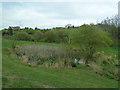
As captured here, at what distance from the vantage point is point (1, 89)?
271 inches

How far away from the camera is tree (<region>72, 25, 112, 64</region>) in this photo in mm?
23672

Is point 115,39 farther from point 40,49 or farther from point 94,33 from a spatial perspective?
point 40,49

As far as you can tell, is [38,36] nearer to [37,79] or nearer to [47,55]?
[47,55]

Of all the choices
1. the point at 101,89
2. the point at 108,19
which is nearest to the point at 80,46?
the point at 101,89

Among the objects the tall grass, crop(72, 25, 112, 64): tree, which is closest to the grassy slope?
the tall grass

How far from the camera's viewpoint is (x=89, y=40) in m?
23.7

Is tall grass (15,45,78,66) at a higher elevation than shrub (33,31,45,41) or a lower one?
lower

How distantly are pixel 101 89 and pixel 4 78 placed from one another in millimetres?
5156

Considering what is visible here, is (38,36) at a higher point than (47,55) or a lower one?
higher

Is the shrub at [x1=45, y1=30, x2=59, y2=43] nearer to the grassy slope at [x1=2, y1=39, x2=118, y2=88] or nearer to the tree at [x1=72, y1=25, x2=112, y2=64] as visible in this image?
the tree at [x1=72, y1=25, x2=112, y2=64]

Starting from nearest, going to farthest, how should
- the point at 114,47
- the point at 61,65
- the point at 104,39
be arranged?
the point at 61,65 → the point at 104,39 → the point at 114,47

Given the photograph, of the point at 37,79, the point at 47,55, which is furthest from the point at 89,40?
the point at 37,79

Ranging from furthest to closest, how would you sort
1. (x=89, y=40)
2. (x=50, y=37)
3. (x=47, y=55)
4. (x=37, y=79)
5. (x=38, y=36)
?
1. (x=38, y=36)
2. (x=50, y=37)
3. (x=89, y=40)
4. (x=47, y=55)
5. (x=37, y=79)

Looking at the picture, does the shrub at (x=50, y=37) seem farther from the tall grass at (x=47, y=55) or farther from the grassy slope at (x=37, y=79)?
the grassy slope at (x=37, y=79)
